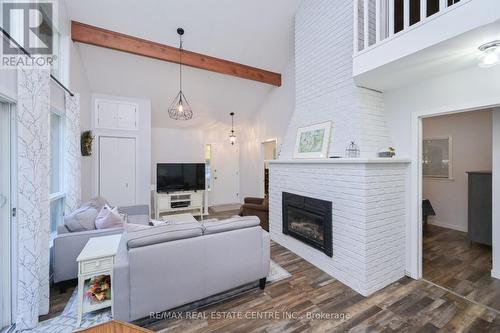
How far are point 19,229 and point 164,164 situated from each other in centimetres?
391

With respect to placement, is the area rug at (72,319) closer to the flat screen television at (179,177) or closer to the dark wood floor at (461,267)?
the dark wood floor at (461,267)

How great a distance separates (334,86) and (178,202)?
4.62 meters

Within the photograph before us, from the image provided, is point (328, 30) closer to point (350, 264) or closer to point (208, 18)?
point (208, 18)

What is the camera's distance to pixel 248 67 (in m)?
4.82

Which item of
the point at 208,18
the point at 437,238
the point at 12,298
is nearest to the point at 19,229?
the point at 12,298

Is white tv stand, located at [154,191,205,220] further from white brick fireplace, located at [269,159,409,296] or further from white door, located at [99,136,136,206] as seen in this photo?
white brick fireplace, located at [269,159,409,296]

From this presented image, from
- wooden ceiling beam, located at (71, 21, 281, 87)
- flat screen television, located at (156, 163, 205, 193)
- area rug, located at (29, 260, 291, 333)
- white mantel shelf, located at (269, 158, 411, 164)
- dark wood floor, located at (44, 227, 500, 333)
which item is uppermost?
wooden ceiling beam, located at (71, 21, 281, 87)

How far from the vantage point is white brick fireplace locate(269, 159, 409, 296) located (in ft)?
7.97

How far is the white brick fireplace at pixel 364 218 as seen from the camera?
2428 millimetres

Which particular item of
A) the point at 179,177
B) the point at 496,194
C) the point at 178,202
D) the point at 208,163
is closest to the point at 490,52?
the point at 496,194

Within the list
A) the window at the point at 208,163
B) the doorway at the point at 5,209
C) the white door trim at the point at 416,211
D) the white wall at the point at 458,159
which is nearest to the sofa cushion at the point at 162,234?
the doorway at the point at 5,209

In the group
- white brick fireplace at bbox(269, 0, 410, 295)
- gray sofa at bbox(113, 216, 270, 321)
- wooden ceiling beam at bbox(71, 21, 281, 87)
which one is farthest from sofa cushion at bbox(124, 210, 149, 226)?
wooden ceiling beam at bbox(71, 21, 281, 87)

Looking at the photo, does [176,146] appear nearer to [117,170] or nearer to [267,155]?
[117,170]

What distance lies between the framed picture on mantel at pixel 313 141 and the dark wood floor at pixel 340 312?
1.75 metres
